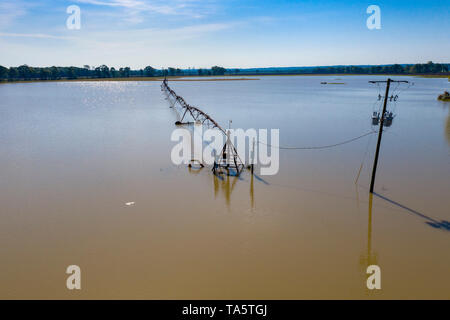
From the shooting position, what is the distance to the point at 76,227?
14.4 metres

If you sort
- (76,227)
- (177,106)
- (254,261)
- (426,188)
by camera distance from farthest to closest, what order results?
(177,106)
(426,188)
(76,227)
(254,261)

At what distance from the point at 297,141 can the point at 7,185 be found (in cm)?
2454

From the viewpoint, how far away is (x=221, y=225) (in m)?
14.8

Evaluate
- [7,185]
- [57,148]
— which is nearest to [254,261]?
[7,185]

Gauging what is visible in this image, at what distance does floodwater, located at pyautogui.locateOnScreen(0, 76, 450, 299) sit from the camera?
10.9 metres

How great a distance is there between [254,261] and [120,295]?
209 inches

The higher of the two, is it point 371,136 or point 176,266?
point 371,136

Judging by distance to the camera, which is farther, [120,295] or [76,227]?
[76,227]

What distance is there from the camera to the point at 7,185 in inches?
754

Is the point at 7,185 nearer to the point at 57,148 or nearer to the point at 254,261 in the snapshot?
the point at 57,148

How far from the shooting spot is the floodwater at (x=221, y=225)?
10.9 meters

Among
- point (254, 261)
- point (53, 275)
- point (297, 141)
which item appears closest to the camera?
point (53, 275)
